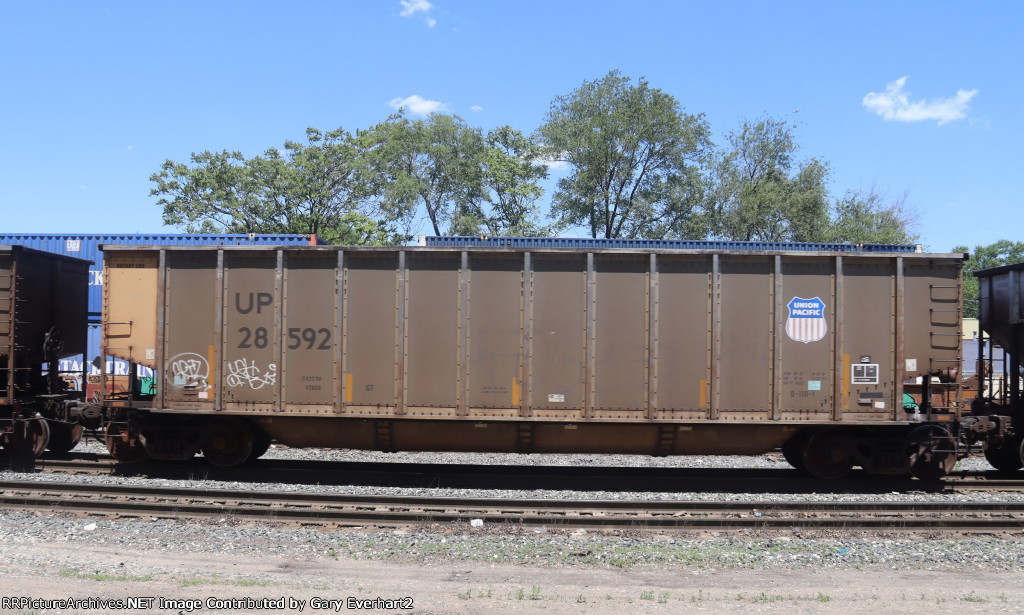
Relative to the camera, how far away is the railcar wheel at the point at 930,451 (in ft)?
34.6

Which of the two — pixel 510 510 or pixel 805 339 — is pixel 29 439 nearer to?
pixel 510 510

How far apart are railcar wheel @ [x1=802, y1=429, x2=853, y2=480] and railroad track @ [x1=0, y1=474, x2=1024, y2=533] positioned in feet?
4.57

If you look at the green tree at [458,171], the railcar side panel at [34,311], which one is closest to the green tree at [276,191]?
the green tree at [458,171]

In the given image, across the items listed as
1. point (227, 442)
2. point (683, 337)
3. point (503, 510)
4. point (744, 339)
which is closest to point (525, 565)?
point (503, 510)

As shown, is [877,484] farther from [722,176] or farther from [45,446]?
[722,176]

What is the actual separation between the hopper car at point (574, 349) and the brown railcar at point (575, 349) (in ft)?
0.10

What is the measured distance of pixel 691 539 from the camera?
821cm

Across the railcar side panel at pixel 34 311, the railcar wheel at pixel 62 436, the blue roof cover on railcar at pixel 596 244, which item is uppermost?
the blue roof cover on railcar at pixel 596 244

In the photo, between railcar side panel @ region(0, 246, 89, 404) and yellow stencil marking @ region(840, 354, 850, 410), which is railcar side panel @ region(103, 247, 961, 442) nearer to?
yellow stencil marking @ region(840, 354, 850, 410)

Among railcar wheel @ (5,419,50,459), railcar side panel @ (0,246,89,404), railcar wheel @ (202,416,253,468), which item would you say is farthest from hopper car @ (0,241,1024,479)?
railcar wheel @ (5,419,50,459)

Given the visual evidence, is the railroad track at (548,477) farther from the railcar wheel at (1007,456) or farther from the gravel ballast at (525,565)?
the gravel ballast at (525,565)

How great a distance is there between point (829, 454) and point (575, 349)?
4602 mm

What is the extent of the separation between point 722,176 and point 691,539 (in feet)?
132

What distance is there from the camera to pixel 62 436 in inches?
491
